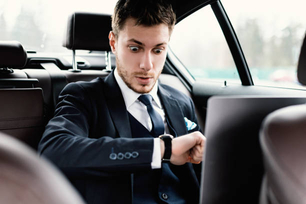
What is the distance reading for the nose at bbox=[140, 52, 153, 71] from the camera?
145cm

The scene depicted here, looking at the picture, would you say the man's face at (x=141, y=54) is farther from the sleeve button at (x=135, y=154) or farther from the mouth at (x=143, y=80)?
the sleeve button at (x=135, y=154)

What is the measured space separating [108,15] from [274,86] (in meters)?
1.06

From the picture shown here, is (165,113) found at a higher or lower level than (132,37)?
lower

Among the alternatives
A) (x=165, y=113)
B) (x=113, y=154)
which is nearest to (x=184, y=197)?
(x=165, y=113)

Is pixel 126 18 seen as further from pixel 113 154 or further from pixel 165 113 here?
pixel 113 154

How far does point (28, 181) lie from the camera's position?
369 millimetres

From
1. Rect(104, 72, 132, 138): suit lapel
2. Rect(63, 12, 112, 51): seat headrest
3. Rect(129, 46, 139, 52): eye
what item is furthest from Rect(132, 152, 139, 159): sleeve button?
Rect(63, 12, 112, 51): seat headrest

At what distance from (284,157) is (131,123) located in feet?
2.70

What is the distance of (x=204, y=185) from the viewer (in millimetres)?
676

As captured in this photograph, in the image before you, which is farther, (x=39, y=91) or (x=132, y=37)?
(x=39, y=91)

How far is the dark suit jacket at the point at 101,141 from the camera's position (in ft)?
3.21

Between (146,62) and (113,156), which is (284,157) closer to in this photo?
(113,156)

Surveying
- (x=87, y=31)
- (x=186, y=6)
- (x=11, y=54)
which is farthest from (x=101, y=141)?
(x=186, y=6)

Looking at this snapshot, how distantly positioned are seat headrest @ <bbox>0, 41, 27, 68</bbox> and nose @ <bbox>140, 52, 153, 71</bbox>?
2.43 ft
